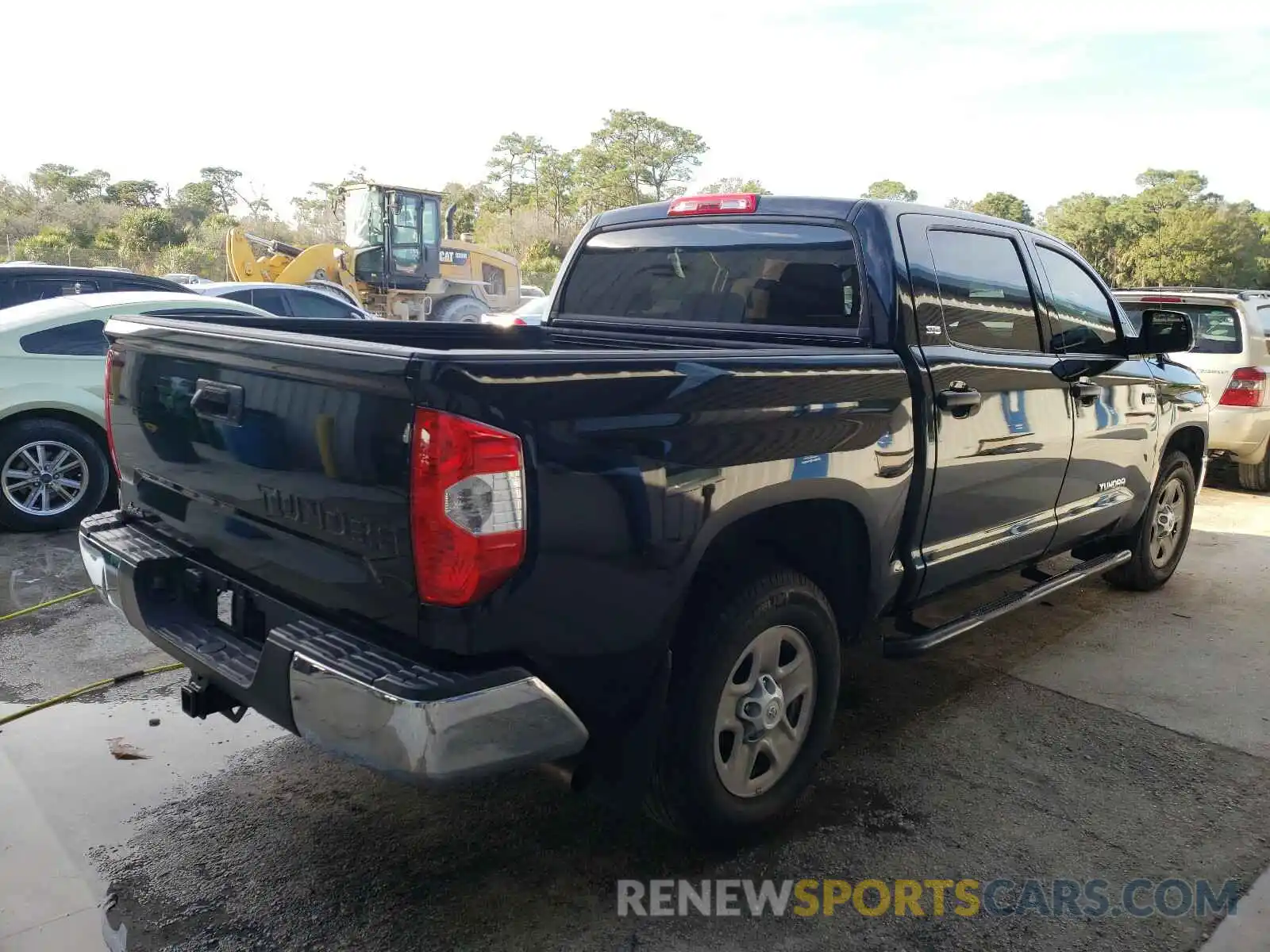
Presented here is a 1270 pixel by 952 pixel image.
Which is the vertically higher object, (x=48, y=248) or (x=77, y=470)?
(x=48, y=248)

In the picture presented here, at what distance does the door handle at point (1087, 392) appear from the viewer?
4.18 meters

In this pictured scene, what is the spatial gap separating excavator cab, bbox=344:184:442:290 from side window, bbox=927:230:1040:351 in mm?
16641

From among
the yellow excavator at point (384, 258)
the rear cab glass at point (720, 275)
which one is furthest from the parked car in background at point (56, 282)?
the yellow excavator at point (384, 258)

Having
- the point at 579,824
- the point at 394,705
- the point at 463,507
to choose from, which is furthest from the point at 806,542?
the point at 394,705

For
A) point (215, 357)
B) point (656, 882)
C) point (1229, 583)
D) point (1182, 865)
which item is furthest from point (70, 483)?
point (1229, 583)

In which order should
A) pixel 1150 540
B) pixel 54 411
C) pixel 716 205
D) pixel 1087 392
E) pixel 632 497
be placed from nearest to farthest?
pixel 632 497, pixel 716 205, pixel 1087 392, pixel 1150 540, pixel 54 411

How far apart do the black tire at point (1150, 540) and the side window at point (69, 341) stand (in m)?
6.29

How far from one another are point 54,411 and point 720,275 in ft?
15.5

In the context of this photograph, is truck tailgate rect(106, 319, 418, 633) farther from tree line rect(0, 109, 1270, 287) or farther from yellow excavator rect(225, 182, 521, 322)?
tree line rect(0, 109, 1270, 287)

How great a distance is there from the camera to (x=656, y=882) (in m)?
2.79

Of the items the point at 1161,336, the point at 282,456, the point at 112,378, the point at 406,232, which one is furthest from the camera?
the point at 406,232

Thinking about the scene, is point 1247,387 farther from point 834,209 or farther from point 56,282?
point 56,282

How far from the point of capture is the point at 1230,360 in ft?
26.5

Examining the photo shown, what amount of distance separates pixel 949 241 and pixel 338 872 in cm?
299
